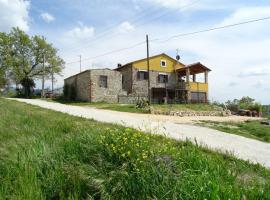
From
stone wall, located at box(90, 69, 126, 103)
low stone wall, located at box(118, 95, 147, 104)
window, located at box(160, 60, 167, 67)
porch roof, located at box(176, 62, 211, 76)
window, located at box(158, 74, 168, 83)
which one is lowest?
low stone wall, located at box(118, 95, 147, 104)

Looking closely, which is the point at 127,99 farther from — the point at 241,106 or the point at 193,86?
the point at 241,106

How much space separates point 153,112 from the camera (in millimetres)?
26234

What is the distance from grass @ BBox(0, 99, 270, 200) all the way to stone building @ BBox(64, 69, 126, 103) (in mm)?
30275

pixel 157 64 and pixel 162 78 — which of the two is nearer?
pixel 157 64

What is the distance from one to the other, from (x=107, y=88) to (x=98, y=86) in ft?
3.87

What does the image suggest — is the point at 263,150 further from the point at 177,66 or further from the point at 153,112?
the point at 177,66

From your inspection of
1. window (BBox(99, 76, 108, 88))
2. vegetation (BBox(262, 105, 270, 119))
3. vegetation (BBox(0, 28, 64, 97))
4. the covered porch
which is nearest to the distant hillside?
vegetation (BBox(262, 105, 270, 119))

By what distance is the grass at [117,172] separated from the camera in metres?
4.46

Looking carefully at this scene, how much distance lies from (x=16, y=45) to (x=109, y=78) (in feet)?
84.3

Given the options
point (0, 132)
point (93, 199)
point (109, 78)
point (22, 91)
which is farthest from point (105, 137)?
point (22, 91)

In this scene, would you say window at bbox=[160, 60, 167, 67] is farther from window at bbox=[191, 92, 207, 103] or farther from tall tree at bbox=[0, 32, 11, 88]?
tall tree at bbox=[0, 32, 11, 88]

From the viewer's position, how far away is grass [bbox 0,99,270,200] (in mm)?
4457

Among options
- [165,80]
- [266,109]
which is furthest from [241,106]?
[165,80]

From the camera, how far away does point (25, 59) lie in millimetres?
56500
